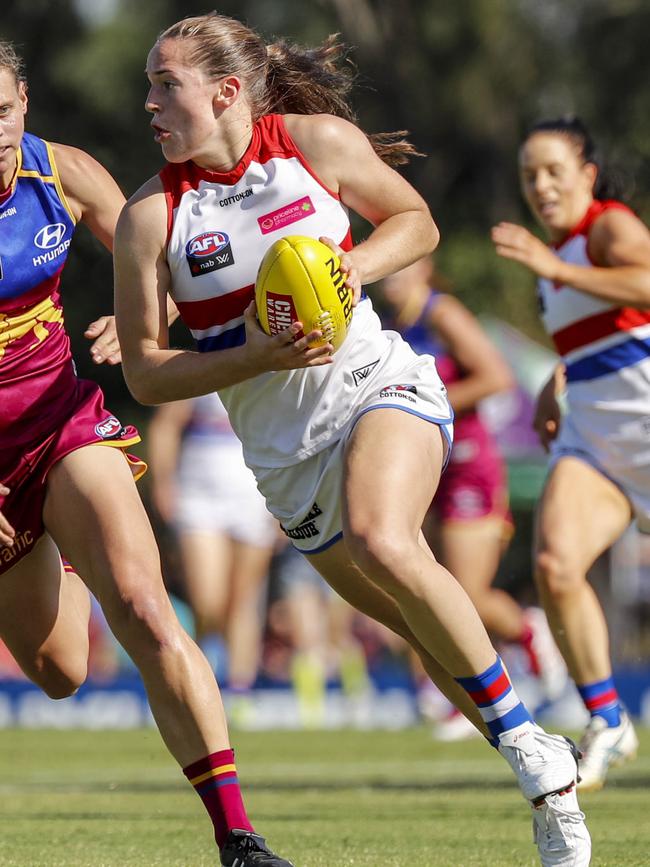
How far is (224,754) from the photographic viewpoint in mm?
4402

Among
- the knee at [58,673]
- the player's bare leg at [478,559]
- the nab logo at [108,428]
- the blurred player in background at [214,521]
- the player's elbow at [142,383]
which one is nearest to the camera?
the player's elbow at [142,383]

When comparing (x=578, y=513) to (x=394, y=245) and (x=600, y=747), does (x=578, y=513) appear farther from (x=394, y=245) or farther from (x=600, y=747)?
(x=394, y=245)

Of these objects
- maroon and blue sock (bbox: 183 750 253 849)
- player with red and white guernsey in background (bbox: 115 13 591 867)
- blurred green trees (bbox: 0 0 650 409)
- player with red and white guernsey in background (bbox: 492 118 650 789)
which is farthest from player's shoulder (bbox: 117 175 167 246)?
blurred green trees (bbox: 0 0 650 409)

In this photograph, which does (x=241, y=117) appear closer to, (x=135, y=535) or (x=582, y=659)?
(x=135, y=535)

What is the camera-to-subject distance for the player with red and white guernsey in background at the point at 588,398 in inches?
267

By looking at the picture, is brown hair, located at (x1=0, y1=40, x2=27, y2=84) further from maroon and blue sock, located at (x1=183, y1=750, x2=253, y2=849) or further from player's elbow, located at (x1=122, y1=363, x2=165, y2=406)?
maroon and blue sock, located at (x1=183, y1=750, x2=253, y2=849)

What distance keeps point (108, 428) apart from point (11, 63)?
3.70 feet

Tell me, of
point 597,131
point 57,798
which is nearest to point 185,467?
point 57,798

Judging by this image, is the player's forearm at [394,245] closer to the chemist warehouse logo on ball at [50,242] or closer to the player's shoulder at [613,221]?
the chemist warehouse logo on ball at [50,242]

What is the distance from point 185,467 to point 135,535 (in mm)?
6765

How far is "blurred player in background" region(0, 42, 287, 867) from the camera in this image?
4.41m

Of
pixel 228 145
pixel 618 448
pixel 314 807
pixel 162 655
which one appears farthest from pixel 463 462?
pixel 162 655

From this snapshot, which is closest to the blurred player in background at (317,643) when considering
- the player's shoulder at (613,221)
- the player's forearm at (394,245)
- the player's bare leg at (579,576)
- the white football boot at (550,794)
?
the player's bare leg at (579,576)

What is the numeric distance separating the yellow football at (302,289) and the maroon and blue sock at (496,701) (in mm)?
997
